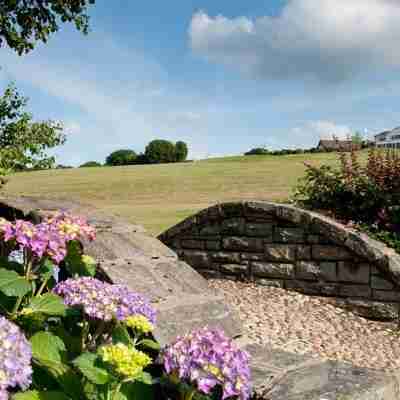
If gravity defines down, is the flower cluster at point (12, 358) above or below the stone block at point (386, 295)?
above

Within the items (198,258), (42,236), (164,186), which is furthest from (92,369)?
(164,186)

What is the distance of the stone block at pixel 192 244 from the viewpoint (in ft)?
21.2

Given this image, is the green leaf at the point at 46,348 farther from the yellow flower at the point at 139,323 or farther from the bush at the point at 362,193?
the bush at the point at 362,193

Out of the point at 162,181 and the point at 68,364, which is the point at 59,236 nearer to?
the point at 68,364

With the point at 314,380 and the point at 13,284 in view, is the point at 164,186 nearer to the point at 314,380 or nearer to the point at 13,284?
the point at 314,380

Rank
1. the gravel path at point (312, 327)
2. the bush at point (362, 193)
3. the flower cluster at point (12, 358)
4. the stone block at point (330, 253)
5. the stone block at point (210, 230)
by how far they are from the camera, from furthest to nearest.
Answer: the stone block at point (210, 230) → the bush at point (362, 193) → the stone block at point (330, 253) → the gravel path at point (312, 327) → the flower cluster at point (12, 358)

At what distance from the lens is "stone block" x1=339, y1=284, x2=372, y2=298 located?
17.7 ft

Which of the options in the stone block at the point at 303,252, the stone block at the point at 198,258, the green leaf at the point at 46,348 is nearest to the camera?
the green leaf at the point at 46,348

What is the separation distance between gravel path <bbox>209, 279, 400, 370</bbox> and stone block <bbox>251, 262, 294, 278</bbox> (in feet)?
0.48

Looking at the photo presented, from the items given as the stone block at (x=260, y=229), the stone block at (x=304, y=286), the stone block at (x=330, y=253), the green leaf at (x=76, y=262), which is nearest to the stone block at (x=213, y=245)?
the stone block at (x=260, y=229)

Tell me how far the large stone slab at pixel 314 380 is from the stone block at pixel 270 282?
3355mm

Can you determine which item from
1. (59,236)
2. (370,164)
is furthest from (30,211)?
(370,164)

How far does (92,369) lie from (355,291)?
4.28 meters

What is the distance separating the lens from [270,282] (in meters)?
5.96
